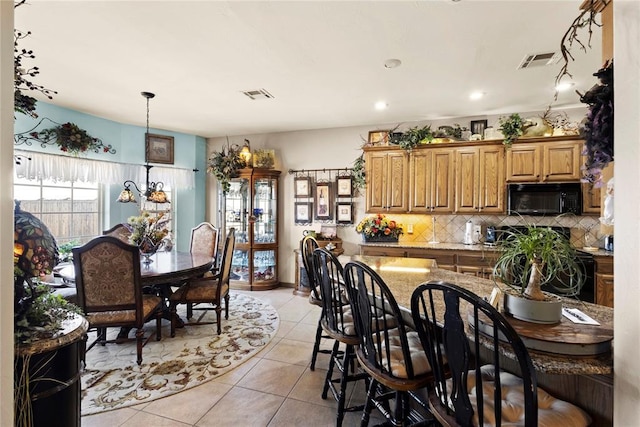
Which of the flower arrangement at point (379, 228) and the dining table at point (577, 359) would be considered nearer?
the dining table at point (577, 359)

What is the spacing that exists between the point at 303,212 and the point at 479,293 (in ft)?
12.2

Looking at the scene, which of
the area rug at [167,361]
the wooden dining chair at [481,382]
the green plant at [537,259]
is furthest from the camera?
the area rug at [167,361]

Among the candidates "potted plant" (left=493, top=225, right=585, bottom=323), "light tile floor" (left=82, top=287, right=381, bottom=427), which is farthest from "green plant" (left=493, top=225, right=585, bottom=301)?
"light tile floor" (left=82, top=287, right=381, bottom=427)

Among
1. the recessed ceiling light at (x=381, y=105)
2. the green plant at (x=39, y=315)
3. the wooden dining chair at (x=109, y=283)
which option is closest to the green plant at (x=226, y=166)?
the recessed ceiling light at (x=381, y=105)

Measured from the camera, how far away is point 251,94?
364cm

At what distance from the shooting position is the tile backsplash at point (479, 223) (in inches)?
155

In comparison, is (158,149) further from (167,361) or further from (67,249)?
(167,361)

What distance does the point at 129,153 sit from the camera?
4906 mm

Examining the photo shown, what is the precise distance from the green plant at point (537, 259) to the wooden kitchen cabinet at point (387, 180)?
3128 mm

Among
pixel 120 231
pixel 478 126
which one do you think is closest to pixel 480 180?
pixel 478 126

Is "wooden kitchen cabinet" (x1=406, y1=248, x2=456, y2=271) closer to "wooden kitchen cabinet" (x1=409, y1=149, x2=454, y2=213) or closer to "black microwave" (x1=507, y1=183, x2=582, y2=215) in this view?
"wooden kitchen cabinet" (x1=409, y1=149, x2=454, y2=213)

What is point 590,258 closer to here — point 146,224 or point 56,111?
point 146,224

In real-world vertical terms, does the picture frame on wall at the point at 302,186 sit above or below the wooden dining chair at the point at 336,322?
above

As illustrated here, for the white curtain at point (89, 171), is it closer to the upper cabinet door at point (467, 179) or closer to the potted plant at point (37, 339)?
the potted plant at point (37, 339)
